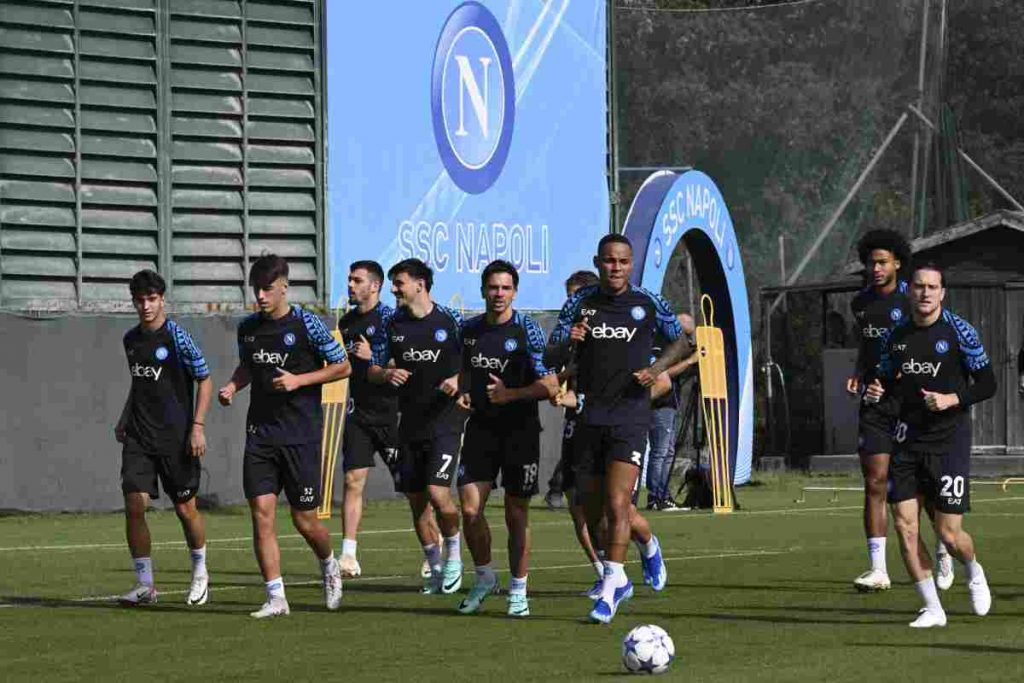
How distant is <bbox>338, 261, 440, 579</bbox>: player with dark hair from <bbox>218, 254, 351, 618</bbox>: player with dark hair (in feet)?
9.25

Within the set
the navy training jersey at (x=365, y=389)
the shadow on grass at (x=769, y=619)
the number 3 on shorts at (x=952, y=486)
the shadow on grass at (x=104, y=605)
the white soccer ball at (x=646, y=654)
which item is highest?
the navy training jersey at (x=365, y=389)

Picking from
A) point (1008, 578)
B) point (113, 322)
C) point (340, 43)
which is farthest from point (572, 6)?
point (1008, 578)

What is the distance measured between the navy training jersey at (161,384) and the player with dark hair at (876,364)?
178 inches

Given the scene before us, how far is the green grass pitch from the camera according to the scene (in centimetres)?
1133

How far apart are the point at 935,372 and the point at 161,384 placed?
5.16 m

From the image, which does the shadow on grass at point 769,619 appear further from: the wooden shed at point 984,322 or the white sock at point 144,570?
the wooden shed at point 984,322

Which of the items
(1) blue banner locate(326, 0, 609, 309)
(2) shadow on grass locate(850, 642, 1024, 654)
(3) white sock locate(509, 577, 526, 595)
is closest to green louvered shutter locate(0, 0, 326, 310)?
(1) blue banner locate(326, 0, 609, 309)

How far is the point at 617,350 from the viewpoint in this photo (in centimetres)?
1390

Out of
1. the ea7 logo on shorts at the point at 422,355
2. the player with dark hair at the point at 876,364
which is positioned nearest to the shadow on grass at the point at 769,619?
the player with dark hair at the point at 876,364

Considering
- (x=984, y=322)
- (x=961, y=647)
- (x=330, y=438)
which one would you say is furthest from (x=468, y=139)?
(x=961, y=647)

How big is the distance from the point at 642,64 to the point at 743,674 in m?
32.6

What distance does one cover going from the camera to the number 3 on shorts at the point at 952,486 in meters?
13.5

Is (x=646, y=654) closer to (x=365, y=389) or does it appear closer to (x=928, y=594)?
(x=928, y=594)

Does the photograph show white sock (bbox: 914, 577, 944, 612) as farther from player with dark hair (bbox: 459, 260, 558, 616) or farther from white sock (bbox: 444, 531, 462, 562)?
white sock (bbox: 444, 531, 462, 562)
